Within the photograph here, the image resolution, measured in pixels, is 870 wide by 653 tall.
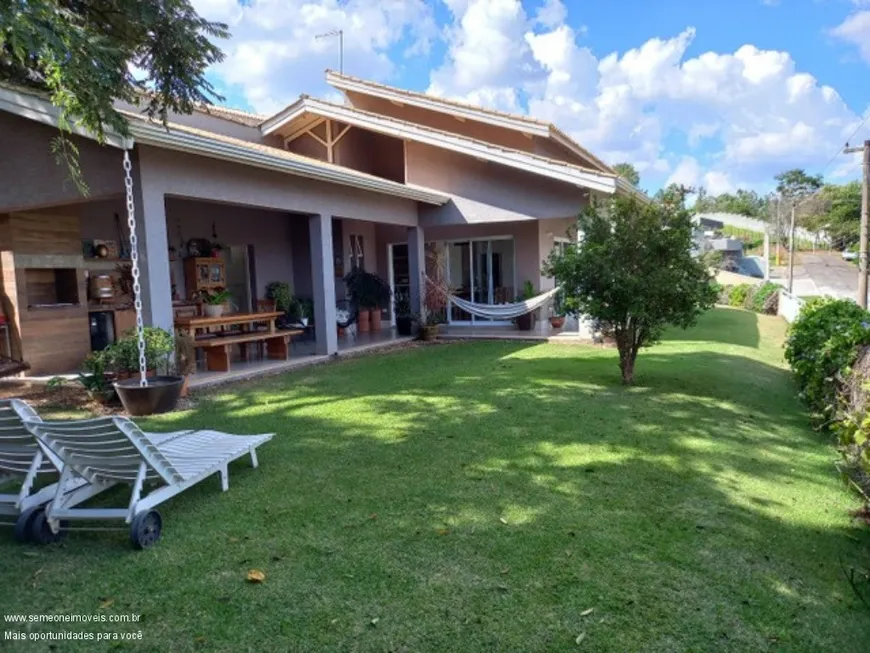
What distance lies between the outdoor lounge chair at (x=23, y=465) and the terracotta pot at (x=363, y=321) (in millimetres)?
10316

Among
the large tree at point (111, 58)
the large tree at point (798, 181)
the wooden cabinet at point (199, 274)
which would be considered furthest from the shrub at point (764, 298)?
the large tree at point (798, 181)

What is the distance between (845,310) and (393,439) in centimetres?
554

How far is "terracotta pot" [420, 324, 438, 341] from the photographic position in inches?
471

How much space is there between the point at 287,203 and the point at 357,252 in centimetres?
557

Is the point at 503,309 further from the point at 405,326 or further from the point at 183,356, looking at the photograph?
the point at 183,356

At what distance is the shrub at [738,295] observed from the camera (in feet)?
78.5

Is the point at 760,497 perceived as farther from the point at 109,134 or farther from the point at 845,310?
the point at 109,134

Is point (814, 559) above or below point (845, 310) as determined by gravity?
below

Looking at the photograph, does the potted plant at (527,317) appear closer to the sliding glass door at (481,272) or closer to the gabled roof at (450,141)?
the sliding glass door at (481,272)

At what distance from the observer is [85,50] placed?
472cm

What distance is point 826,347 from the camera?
5.51 metres

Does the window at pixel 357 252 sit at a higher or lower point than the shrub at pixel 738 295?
higher

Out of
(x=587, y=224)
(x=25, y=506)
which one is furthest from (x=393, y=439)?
(x=587, y=224)

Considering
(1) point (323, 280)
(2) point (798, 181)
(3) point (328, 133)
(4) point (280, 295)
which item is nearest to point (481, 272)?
(3) point (328, 133)
